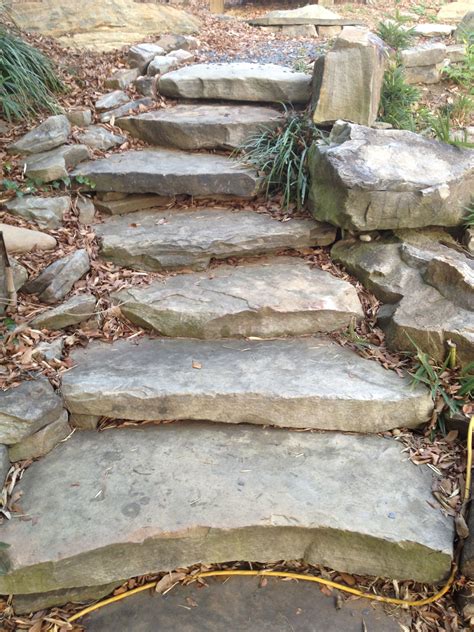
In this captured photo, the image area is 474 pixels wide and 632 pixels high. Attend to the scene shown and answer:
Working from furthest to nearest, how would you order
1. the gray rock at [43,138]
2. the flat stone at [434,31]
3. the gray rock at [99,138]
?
the flat stone at [434,31]
the gray rock at [99,138]
the gray rock at [43,138]

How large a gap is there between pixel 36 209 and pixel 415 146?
226cm

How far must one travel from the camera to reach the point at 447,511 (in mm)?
2076

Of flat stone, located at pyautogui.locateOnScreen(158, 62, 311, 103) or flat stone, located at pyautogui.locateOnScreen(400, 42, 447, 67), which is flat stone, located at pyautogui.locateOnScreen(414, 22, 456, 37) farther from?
flat stone, located at pyautogui.locateOnScreen(158, 62, 311, 103)

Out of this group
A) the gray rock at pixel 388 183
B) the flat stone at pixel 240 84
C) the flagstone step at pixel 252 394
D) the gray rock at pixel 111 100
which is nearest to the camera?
the flagstone step at pixel 252 394

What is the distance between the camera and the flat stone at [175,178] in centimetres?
337

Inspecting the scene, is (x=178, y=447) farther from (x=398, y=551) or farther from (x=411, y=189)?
(x=411, y=189)

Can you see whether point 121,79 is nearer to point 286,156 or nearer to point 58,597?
point 286,156

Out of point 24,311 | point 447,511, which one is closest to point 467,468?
point 447,511

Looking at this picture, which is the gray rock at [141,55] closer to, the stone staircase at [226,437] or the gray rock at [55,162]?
the gray rock at [55,162]

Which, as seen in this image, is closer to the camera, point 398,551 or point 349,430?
point 398,551

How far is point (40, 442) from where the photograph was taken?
7.44 feet

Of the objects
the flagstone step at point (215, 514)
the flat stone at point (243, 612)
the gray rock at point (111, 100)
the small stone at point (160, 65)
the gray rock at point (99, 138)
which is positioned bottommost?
the flat stone at point (243, 612)

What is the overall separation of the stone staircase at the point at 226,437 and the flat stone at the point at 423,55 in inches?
81.5

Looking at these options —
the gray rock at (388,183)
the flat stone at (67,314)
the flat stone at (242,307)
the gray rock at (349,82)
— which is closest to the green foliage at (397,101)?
the gray rock at (349,82)
